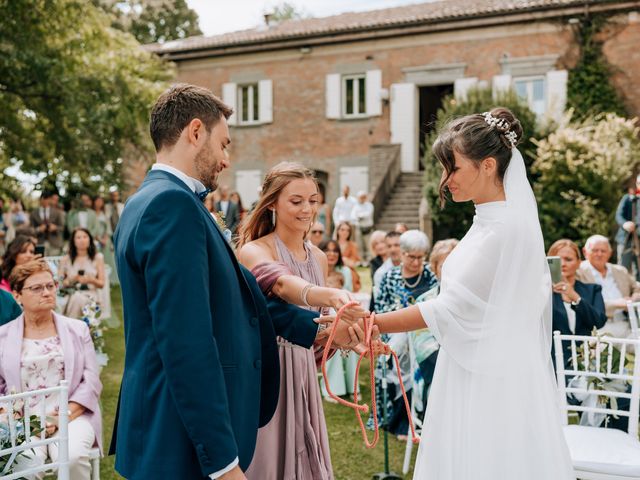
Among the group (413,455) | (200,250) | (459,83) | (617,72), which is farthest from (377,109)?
(200,250)

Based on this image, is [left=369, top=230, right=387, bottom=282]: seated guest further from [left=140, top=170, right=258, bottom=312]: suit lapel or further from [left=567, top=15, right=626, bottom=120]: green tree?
[left=567, top=15, right=626, bottom=120]: green tree

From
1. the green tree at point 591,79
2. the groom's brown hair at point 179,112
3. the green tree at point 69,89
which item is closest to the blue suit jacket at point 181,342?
the groom's brown hair at point 179,112

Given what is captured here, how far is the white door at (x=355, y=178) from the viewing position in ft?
64.1

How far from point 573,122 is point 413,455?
1322 cm

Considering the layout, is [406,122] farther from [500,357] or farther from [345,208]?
[500,357]

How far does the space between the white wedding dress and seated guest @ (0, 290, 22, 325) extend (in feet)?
11.8

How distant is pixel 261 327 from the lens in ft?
7.97

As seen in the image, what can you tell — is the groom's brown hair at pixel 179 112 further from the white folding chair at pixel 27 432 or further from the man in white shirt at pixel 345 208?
the man in white shirt at pixel 345 208

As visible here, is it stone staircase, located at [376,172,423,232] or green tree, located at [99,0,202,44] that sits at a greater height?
green tree, located at [99,0,202,44]

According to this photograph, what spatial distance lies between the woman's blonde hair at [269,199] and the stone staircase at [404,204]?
14.2m

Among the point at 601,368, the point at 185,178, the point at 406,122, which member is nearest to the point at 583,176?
the point at 406,122

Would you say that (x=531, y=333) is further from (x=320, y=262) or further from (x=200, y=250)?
(x=200, y=250)

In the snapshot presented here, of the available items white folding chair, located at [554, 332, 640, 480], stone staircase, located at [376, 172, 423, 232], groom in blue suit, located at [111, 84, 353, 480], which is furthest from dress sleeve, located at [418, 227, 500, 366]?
stone staircase, located at [376, 172, 423, 232]

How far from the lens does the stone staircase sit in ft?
57.6
